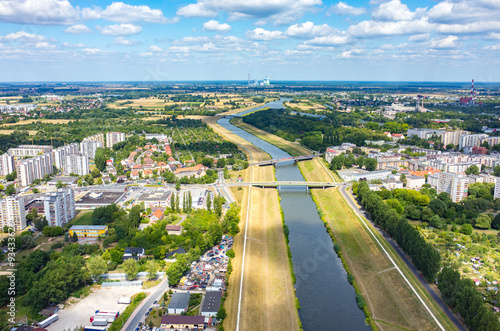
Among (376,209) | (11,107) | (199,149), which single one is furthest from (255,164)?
(11,107)

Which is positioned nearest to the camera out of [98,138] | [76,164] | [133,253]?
[133,253]

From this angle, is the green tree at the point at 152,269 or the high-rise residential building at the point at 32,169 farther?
the high-rise residential building at the point at 32,169

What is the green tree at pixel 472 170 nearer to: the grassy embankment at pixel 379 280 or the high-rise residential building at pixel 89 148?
the grassy embankment at pixel 379 280

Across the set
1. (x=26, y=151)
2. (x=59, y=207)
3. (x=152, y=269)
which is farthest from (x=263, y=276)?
(x=26, y=151)

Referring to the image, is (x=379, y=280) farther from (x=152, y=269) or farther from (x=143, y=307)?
(x=143, y=307)

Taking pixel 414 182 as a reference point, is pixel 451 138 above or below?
above

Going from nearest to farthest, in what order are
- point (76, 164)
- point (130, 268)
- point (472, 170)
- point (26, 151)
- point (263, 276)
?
point (130, 268) → point (263, 276) → point (472, 170) → point (76, 164) → point (26, 151)

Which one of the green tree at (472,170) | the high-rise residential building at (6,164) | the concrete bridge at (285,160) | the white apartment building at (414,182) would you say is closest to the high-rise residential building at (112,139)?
the high-rise residential building at (6,164)
